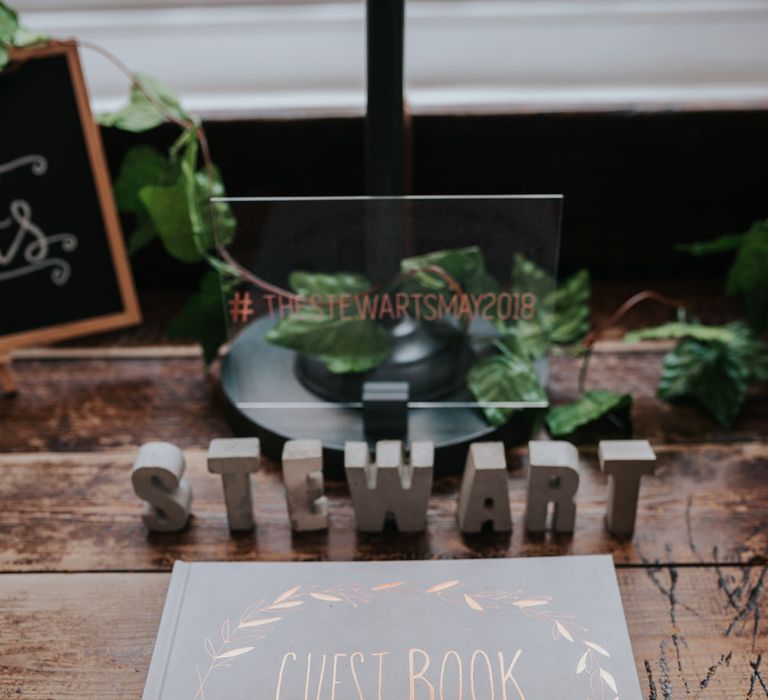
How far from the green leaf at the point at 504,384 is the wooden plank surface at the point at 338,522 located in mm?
52

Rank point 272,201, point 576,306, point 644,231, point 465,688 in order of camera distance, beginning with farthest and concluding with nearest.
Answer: point 644,231
point 576,306
point 272,201
point 465,688

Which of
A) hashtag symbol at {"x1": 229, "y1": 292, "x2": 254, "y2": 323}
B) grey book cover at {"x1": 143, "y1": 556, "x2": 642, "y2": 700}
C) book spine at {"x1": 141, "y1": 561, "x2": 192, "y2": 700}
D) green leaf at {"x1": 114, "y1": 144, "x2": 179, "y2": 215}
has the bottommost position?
book spine at {"x1": 141, "y1": 561, "x2": 192, "y2": 700}

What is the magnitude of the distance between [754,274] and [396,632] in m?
0.52

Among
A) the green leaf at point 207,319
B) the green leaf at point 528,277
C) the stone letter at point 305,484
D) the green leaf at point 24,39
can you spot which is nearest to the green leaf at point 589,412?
the green leaf at point 528,277

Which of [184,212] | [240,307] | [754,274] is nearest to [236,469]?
[240,307]

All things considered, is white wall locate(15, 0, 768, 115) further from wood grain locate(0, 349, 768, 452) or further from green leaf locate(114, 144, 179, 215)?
wood grain locate(0, 349, 768, 452)

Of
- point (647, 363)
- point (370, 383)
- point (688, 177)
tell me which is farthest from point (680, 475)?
point (688, 177)

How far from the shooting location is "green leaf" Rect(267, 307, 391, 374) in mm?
785

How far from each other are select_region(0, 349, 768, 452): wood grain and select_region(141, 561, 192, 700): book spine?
178 mm

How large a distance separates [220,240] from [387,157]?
16 cm

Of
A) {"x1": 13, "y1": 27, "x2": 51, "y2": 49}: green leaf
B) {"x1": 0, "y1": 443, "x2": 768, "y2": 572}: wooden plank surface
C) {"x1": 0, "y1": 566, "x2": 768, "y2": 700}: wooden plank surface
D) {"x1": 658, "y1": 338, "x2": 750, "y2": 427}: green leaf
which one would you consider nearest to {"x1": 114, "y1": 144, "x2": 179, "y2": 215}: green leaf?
{"x1": 13, "y1": 27, "x2": 51, "y2": 49}: green leaf

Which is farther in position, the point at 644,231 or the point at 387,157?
the point at 644,231

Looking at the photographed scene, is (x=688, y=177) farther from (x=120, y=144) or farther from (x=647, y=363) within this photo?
(x=120, y=144)

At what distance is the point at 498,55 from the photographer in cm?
108
